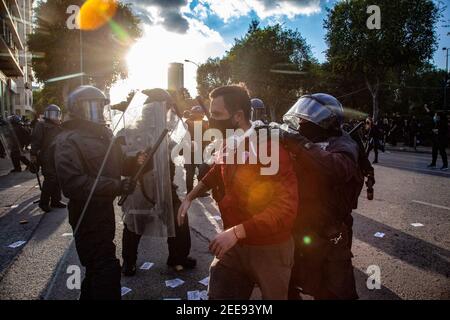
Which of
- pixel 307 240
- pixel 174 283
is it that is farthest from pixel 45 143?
pixel 307 240

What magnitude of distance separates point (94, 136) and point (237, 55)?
138ft

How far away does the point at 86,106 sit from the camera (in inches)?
109

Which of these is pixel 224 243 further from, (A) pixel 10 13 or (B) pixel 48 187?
(A) pixel 10 13

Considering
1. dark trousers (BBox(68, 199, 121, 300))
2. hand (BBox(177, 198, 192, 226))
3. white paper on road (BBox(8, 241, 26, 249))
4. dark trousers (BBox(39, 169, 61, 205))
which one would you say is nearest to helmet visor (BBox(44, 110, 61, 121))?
dark trousers (BBox(39, 169, 61, 205))

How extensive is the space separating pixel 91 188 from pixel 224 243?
49.3 inches

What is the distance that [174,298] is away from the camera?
3.30 metres

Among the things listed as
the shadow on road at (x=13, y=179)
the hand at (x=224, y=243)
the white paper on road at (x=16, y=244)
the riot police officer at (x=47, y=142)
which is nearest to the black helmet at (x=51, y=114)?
the riot police officer at (x=47, y=142)

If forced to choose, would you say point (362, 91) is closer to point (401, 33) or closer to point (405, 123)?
point (401, 33)

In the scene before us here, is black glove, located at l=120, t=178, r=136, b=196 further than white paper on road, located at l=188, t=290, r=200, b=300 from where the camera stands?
No

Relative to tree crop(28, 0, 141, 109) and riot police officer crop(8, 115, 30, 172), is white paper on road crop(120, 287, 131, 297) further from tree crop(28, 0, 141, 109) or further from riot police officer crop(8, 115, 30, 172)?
tree crop(28, 0, 141, 109)

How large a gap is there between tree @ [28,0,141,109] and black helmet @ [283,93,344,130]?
28539 mm

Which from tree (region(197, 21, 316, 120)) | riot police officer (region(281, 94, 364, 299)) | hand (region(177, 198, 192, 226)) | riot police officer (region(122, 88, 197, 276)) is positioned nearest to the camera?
riot police officer (region(281, 94, 364, 299))

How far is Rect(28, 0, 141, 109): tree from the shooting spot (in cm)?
2891
